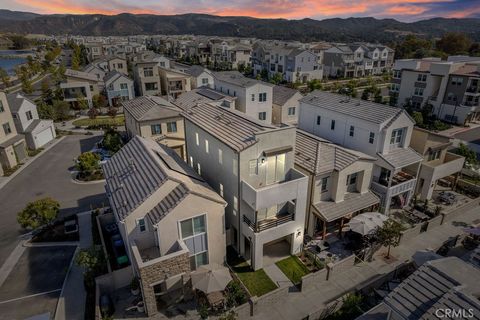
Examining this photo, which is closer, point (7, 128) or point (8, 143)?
point (8, 143)

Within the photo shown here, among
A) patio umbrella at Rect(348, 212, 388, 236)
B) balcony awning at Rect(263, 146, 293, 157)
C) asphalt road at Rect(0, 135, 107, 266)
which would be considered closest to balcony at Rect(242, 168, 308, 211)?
balcony awning at Rect(263, 146, 293, 157)

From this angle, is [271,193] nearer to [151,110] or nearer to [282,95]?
[151,110]

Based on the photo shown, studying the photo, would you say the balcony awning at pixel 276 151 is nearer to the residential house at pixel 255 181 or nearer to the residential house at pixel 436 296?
the residential house at pixel 255 181

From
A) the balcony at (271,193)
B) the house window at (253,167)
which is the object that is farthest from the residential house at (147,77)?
the balcony at (271,193)

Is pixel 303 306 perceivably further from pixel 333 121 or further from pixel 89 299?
pixel 333 121

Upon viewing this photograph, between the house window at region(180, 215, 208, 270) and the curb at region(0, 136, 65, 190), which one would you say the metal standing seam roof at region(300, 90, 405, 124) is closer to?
the house window at region(180, 215, 208, 270)

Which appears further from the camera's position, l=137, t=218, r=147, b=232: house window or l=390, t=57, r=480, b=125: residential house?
l=390, t=57, r=480, b=125: residential house

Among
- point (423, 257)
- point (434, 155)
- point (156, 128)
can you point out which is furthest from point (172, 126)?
point (434, 155)

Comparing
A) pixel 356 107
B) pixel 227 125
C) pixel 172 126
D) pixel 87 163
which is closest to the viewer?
pixel 227 125

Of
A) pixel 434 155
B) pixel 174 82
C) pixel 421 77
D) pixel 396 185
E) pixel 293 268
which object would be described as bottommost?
pixel 293 268
